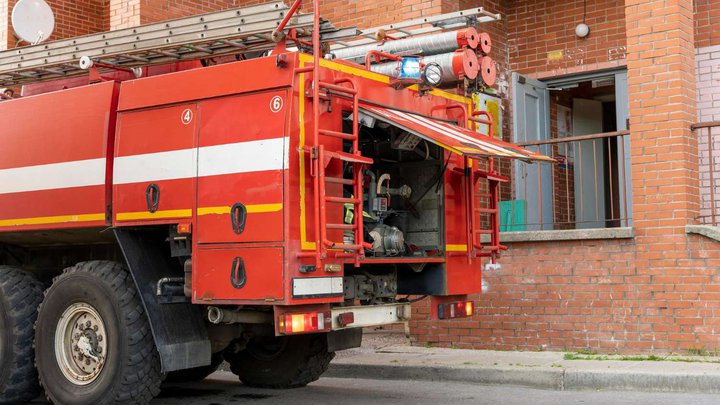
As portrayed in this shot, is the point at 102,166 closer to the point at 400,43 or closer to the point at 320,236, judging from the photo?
the point at 320,236

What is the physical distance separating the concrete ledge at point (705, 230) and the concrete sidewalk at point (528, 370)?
1.17m

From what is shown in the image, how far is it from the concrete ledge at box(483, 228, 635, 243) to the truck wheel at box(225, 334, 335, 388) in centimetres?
280

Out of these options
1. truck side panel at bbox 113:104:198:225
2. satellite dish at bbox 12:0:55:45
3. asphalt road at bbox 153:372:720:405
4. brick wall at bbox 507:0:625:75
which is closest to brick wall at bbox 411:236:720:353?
asphalt road at bbox 153:372:720:405

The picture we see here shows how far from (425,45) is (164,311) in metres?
3.01

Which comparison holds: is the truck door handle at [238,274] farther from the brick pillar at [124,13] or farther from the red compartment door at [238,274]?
the brick pillar at [124,13]

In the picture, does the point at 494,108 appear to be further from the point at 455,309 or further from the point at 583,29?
the point at 455,309

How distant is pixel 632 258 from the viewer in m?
9.77

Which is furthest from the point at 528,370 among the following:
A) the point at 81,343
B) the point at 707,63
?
the point at 707,63

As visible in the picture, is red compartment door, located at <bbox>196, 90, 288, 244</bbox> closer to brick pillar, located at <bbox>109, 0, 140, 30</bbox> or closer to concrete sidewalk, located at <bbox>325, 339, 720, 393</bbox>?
concrete sidewalk, located at <bbox>325, 339, 720, 393</bbox>

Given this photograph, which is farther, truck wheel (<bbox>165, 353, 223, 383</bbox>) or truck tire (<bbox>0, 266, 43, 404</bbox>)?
truck wheel (<bbox>165, 353, 223, 383</bbox>)

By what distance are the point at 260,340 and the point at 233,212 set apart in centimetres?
239

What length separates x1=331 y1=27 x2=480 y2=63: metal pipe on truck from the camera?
7695 millimetres

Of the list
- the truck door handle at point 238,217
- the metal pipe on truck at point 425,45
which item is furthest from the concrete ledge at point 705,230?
the truck door handle at point 238,217

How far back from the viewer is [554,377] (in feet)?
28.2
